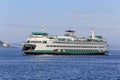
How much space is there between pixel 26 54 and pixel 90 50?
22772 millimetres

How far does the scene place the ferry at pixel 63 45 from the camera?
178 metres

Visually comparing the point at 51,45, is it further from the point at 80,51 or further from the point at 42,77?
the point at 42,77

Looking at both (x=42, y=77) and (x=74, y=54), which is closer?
(x=42, y=77)

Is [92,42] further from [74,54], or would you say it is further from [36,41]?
[36,41]

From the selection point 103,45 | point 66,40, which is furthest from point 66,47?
point 103,45

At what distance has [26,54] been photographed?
180 meters

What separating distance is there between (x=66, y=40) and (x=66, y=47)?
2869 millimetres

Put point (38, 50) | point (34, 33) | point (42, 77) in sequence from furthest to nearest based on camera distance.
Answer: point (34, 33)
point (38, 50)
point (42, 77)

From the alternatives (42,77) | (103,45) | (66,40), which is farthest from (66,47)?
(42,77)

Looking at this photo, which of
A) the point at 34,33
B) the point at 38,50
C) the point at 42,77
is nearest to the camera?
the point at 42,77

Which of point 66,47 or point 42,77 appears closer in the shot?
point 42,77

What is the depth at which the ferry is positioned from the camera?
582 ft

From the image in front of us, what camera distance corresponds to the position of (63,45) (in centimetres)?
18250

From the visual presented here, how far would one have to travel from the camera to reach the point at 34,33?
187 m
